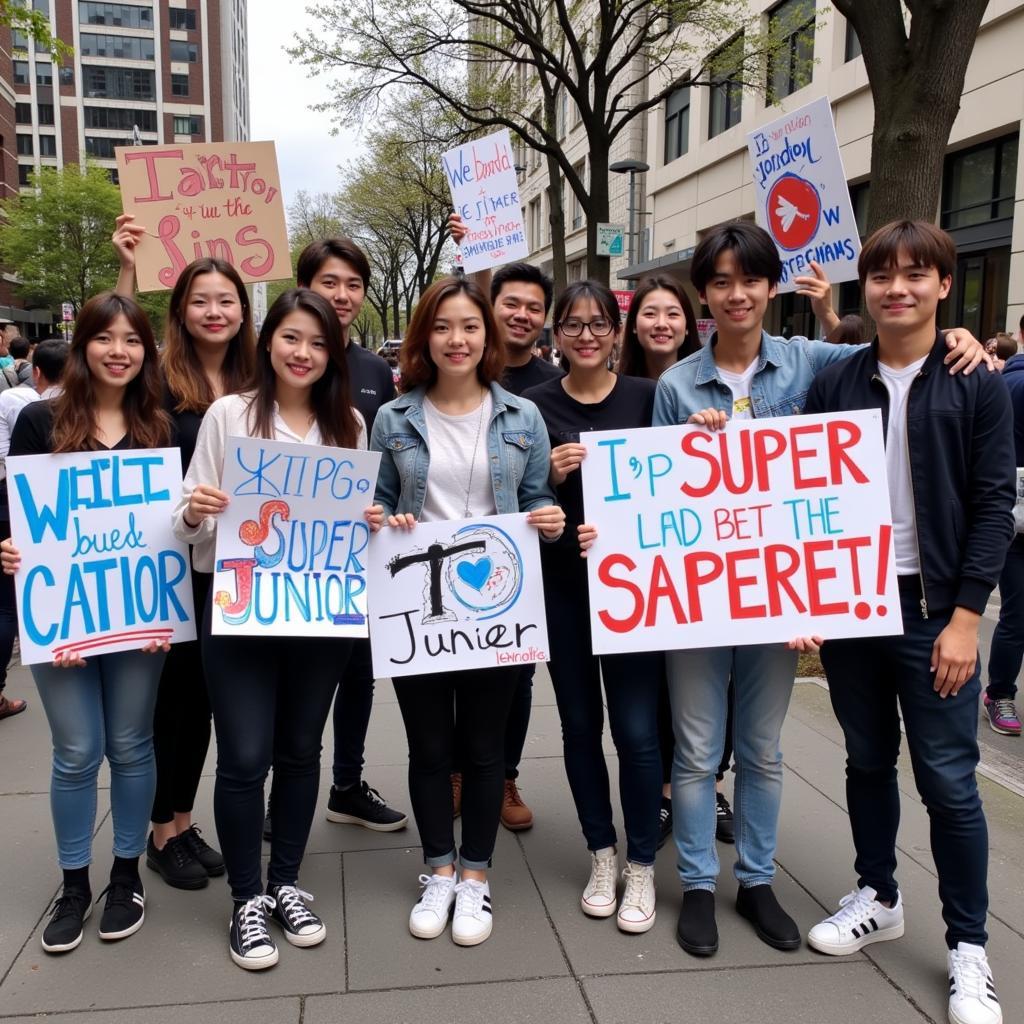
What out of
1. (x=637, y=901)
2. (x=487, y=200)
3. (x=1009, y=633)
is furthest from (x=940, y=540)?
(x=487, y=200)

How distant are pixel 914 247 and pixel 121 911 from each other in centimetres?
316

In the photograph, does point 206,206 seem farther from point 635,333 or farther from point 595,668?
point 595,668

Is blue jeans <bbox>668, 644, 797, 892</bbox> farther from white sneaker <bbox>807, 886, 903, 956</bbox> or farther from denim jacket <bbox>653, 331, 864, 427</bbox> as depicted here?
denim jacket <bbox>653, 331, 864, 427</bbox>

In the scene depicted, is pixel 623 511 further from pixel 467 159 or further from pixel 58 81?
pixel 58 81

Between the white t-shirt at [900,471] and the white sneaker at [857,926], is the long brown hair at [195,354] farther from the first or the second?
the white sneaker at [857,926]

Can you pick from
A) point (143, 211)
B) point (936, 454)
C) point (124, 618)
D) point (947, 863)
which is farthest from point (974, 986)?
point (143, 211)

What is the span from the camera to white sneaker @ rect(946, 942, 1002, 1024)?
8.29ft

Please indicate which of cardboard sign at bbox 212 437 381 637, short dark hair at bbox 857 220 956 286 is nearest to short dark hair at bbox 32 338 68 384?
cardboard sign at bbox 212 437 381 637

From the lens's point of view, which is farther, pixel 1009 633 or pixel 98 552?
pixel 1009 633

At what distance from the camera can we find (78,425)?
115 inches

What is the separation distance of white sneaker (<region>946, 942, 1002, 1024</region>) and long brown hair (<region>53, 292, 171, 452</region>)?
2885 mm

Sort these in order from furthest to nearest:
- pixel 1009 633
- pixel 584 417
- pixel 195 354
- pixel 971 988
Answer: pixel 1009 633 < pixel 195 354 < pixel 584 417 < pixel 971 988

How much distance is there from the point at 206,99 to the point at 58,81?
11543 mm

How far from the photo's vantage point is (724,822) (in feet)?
12.2
